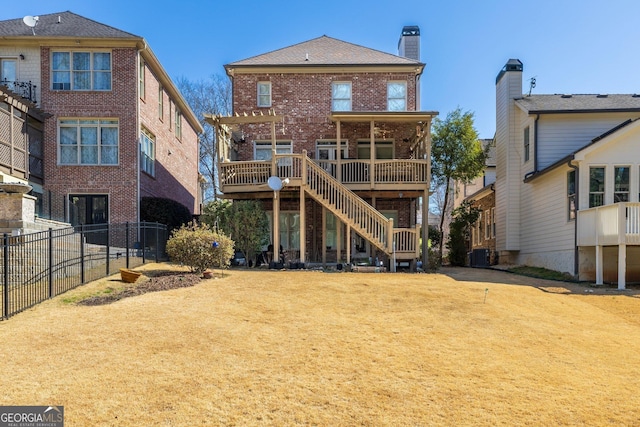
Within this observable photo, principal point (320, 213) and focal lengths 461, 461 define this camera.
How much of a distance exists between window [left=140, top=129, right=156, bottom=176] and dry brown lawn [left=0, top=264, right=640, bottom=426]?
34.8ft

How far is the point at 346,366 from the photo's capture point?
583 centimetres

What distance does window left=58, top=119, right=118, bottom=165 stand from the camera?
731 inches

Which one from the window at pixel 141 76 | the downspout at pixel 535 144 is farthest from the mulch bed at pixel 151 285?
the downspout at pixel 535 144

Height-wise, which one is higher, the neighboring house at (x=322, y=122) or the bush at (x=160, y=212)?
the neighboring house at (x=322, y=122)

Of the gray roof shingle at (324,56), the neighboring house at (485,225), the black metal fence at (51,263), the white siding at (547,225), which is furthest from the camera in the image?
the neighboring house at (485,225)

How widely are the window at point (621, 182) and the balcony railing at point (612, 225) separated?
177cm

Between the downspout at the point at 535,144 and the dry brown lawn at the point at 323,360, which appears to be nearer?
the dry brown lawn at the point at 323,360

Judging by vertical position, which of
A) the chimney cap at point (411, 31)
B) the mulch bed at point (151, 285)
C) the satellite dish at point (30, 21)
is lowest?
the mulch bed at point (151, 285)

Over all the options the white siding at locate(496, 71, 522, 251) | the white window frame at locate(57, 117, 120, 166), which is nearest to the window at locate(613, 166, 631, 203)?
the white siding at locate(496, 71, 522, 251)

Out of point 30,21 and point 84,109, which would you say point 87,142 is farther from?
point 30,21

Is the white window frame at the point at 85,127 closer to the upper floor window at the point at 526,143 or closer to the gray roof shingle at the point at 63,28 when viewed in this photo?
the gray roof shingle at the point at 63,28

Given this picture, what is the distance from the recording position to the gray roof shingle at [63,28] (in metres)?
18.2

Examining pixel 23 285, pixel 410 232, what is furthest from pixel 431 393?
pixel 410 232

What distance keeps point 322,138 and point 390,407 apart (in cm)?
1692
